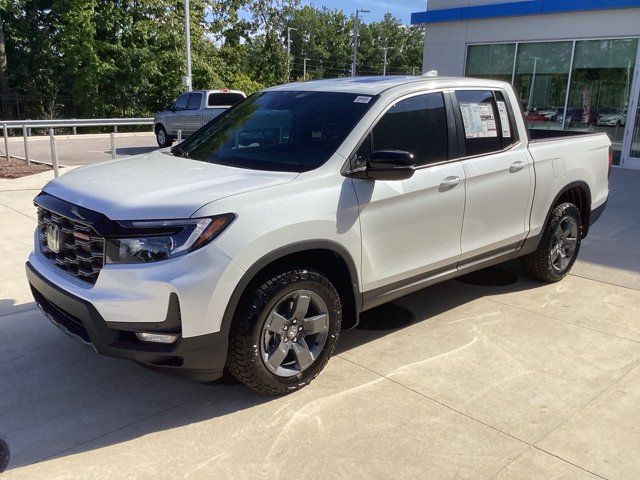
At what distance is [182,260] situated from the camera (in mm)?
2830

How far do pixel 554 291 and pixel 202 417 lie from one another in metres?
3.52

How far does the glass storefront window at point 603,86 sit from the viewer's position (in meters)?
12.9

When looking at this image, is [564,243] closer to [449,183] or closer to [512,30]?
[449,183]

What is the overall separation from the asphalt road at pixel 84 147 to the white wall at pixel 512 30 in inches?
344

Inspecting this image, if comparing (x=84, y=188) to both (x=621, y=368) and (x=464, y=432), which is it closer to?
(x=464, y=432)

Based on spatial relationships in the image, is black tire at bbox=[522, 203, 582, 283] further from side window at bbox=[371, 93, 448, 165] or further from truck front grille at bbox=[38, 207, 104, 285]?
truck front grille at bbox=[38, 207, 104, 285]

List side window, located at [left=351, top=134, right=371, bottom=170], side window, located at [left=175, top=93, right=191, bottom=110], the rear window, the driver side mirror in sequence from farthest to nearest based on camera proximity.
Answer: side window, located at [left=175, top=93, right=191, bottom=110]
the rear window
side window, located at [left=351, top=134, right=371, bottom=170]
the driver side mirror

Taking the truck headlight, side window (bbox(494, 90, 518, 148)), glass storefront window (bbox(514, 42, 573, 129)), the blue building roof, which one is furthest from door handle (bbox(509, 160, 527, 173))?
glass storefront window (bbox(514, 42, 573, 129))

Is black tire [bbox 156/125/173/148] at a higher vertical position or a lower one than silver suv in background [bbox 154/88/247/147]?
lower

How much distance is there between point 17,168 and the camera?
488 inches

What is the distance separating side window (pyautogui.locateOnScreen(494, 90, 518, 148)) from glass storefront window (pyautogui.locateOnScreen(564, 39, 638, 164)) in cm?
994

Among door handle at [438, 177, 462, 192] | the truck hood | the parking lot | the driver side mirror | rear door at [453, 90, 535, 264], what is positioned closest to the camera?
the parking lot

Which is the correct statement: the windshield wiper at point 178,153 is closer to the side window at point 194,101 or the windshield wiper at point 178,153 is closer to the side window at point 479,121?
the side window at point 479,121

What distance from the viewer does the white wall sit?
12.8 meters
